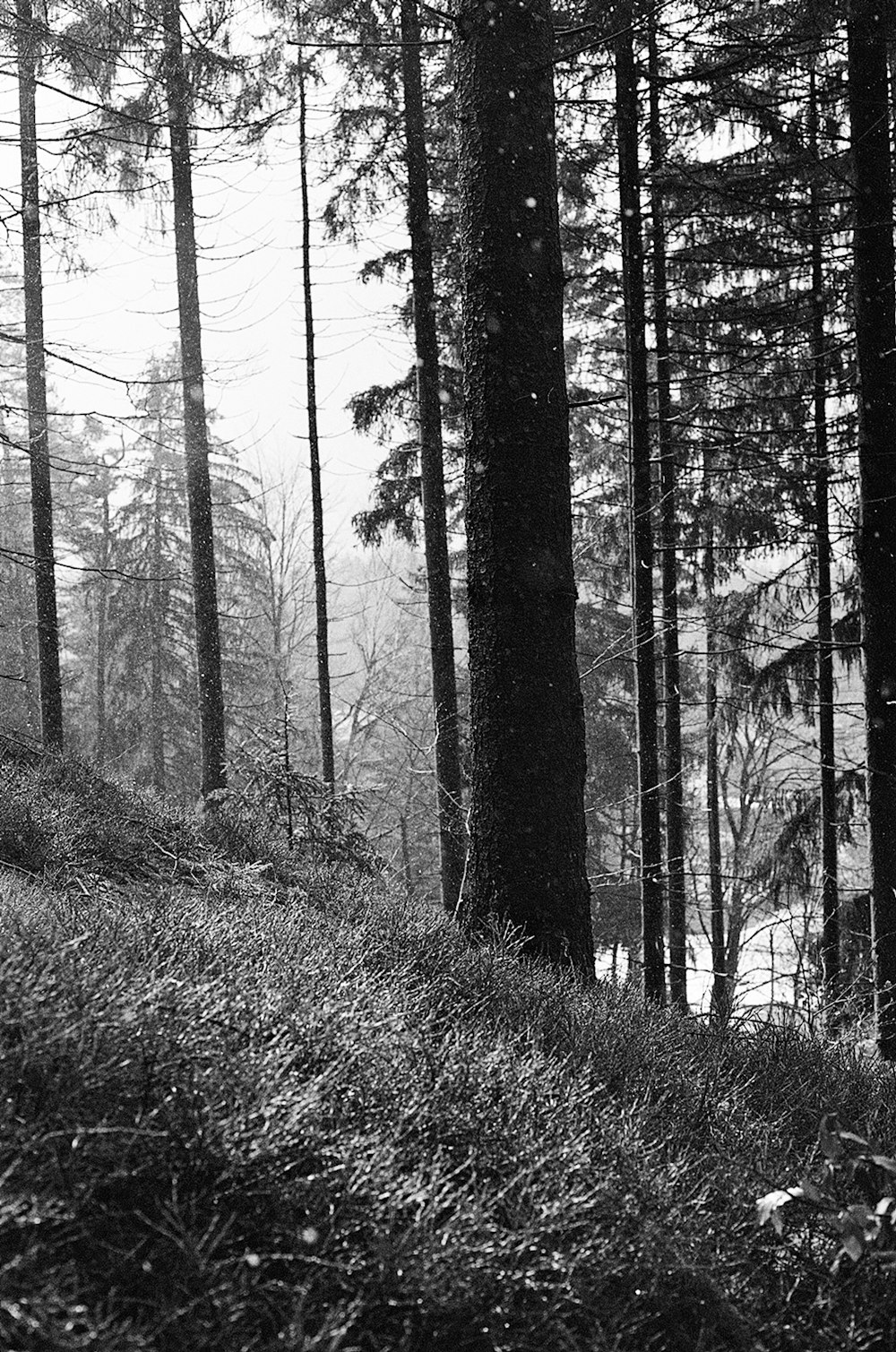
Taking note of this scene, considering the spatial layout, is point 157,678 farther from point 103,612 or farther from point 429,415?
point 429,415

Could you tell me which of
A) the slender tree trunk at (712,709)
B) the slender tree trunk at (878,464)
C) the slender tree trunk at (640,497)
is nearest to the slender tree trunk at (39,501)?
the slender tree trunk at (640,497)

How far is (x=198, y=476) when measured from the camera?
46.3 ft

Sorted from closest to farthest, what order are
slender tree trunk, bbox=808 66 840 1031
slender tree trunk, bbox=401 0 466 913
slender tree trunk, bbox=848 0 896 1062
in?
slender tree trunk, bbox=848 0 896 1062, slender tree trunk, bbox=808 66 840 1031, slender tree trunk, bbox=401 0 466 913

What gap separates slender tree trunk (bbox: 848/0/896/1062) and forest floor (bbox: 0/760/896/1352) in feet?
15.6

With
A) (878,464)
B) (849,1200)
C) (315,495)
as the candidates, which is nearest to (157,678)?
(315,495)

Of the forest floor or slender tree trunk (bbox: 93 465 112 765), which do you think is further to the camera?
slender tree trunk (bbox: 93 465 112 765)

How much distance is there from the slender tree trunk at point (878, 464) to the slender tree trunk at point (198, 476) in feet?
29.1

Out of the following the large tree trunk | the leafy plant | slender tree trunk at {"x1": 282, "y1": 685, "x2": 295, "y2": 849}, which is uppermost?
the large tree trunk

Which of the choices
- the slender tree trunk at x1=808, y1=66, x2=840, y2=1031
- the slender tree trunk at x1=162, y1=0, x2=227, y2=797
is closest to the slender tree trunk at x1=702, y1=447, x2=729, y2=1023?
the slender tree trunk at x1=808, y1=66, x2=840, y2=1031

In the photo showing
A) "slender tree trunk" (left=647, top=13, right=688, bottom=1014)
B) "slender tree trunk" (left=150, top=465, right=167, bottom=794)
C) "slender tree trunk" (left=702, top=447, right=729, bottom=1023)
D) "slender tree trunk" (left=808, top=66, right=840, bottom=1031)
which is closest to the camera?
"slender tree trunk" (left=647, top=13, right=688, bottom=1014)

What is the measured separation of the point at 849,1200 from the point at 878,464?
6.64m

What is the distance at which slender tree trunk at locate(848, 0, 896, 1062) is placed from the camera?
8.12 m

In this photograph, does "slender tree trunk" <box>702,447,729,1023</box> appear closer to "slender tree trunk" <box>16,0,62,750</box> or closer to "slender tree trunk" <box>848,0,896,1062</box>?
"slender tree trunk" <box>848,0,896,1062</box>

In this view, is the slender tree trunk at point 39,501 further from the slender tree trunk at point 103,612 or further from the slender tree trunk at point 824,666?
the slender tree trunk at point 103,612
